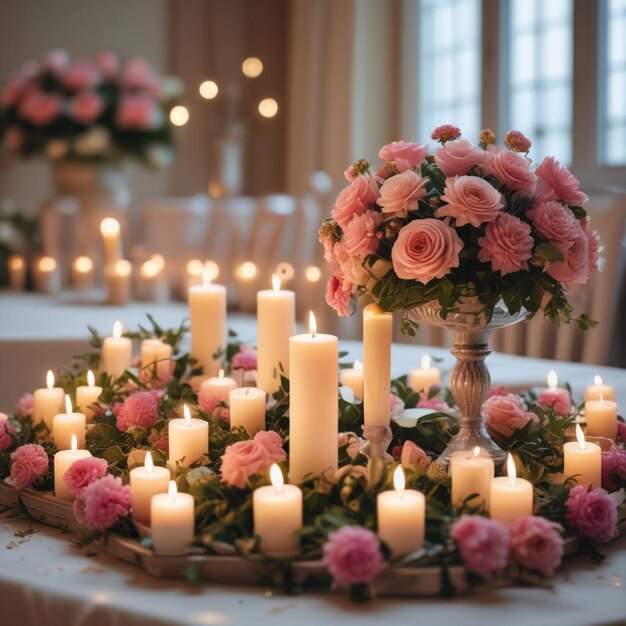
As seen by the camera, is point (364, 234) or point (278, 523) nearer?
point (278, 523)

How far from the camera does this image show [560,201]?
1.15 meters

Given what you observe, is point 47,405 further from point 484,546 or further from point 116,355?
point 484,546

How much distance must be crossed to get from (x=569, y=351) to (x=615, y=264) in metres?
0.28

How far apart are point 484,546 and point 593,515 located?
178 millimetres

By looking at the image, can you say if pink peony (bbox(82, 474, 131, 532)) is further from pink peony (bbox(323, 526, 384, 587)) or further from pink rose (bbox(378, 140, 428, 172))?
pink rose (bbox(378, 140, 428, 172))

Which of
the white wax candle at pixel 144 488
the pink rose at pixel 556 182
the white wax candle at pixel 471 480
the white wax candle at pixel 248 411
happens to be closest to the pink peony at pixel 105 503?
the white wax candle at pixel 144 488

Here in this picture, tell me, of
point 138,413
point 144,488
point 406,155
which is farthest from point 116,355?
point 406,155

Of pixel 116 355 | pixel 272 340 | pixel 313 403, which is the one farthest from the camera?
pixel 116 355

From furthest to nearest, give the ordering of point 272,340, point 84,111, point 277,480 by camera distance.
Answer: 1. point 84,111
2. point 272,340
3. point 277,480

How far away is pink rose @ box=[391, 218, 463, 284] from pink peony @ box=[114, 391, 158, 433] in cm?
46

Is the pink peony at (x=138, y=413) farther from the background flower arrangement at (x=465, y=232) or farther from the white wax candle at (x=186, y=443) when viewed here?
the background flower arrangement at (x=465, y=232)

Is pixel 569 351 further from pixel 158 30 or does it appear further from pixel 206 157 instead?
pixel 158 30

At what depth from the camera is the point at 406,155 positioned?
1180mm

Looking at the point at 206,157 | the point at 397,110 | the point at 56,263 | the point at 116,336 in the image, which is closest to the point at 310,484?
the point at 116,336
